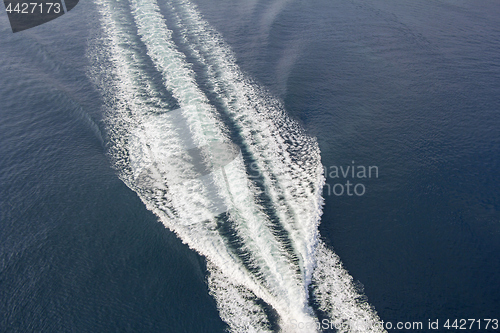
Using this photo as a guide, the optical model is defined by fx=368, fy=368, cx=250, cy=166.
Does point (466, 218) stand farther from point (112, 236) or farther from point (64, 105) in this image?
point (64, 105)

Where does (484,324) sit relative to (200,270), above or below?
below

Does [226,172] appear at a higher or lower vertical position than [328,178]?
higher

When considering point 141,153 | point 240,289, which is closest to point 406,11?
point 141,153

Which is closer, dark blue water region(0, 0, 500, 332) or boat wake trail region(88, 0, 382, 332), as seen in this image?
boat wake trail region(88, 0, 382, 332)

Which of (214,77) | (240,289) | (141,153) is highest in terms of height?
(214,77)
